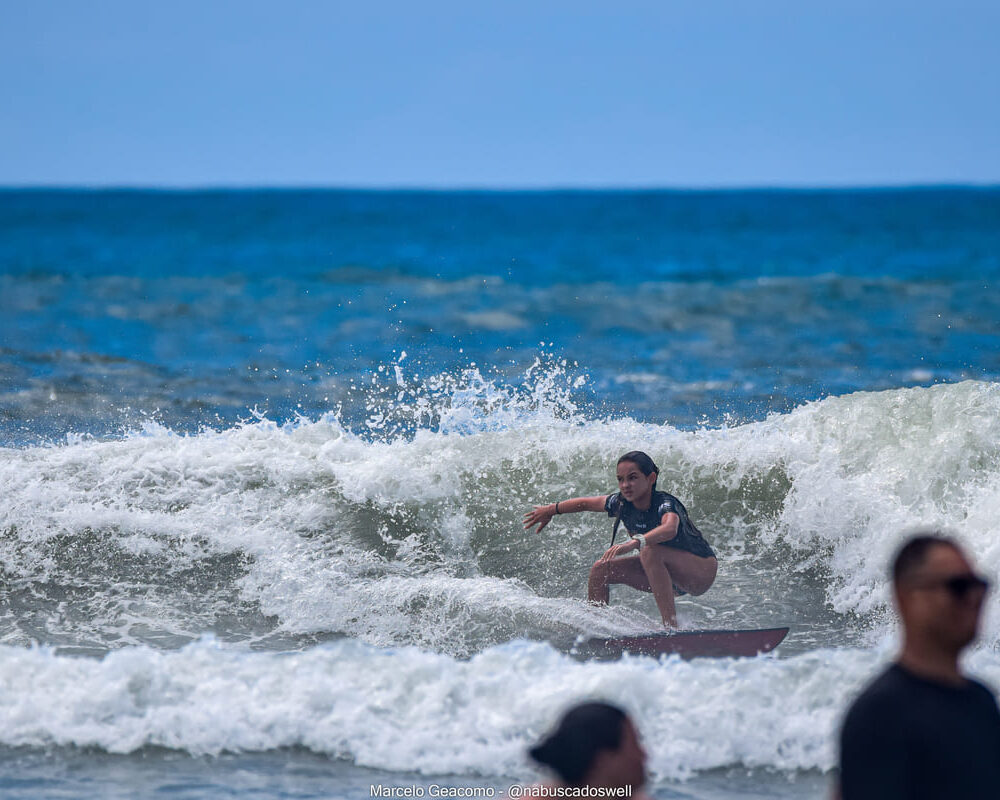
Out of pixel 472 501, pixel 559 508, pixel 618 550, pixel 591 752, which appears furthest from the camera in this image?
pixel 472 501

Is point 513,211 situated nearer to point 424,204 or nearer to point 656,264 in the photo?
point 424,204

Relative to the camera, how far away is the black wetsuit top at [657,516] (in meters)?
6.71

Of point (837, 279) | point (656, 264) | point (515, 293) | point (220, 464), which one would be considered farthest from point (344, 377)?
point (656, 264)

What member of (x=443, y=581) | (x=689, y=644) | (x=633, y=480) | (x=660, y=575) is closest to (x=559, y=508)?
(x=633, y=480)

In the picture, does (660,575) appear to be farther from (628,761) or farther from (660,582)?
(628,761)

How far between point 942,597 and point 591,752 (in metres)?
0.80

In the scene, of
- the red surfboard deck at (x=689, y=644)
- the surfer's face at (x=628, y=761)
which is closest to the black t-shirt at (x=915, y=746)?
the surfer's face at (x=628, y=761)

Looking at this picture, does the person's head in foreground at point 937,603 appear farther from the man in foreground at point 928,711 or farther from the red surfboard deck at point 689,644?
the red surfboard deck at point 689,644

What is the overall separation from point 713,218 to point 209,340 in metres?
42.2

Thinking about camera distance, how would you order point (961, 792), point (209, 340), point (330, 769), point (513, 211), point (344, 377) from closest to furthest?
point (961, 792), point (330, 769), point (344, 377), point (209, 340), point (513, 211)

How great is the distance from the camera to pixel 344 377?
15.8 m

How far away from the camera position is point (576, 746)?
2.45 meters

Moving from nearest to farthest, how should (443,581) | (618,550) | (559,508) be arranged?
1. (559,508)
2. (618,550)
3. (443,581)

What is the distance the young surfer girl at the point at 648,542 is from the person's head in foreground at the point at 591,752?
12.9ft
